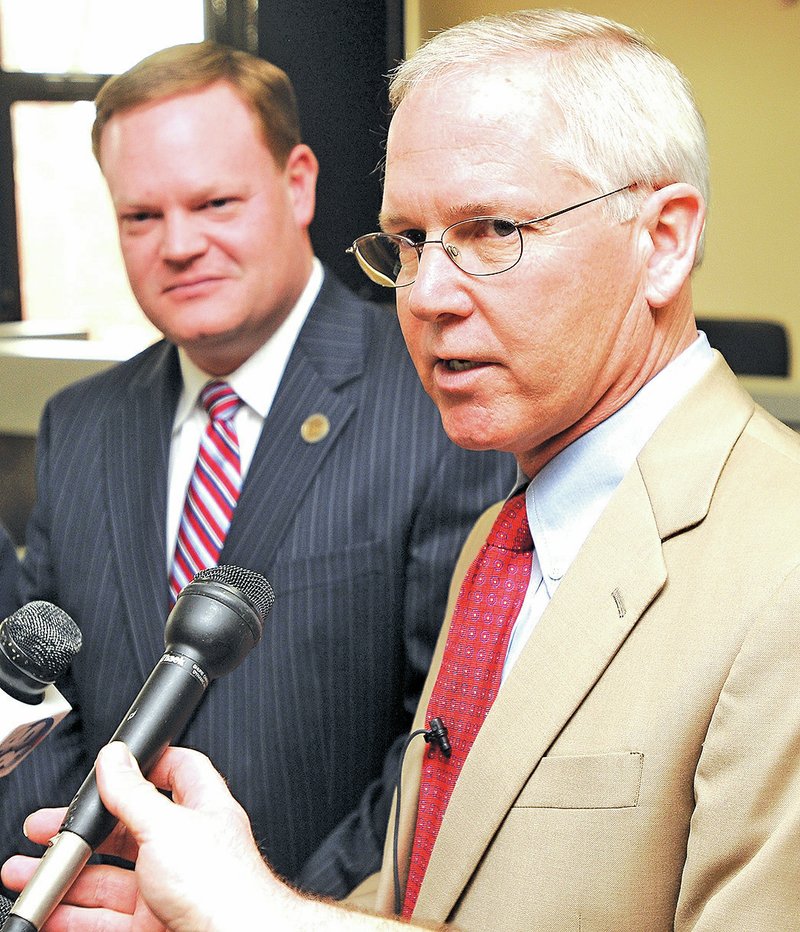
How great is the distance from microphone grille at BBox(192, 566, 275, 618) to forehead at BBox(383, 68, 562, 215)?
0.38 m

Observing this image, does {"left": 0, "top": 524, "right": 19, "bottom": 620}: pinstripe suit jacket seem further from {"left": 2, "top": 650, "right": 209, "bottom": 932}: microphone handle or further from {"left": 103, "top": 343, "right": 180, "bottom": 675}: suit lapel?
{"left": 2, "top": 650, "right": 209, "bottom": 932}: microphone handle

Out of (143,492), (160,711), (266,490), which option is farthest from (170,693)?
(143,492)

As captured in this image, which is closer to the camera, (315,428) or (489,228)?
(489,228)

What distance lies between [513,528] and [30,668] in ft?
1.63

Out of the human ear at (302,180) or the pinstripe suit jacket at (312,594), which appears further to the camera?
the human ear at (302,180)

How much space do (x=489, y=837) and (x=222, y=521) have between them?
76cm

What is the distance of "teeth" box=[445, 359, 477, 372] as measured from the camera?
3.51 feet

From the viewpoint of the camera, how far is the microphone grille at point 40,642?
3.07ft

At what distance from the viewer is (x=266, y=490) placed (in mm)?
1577

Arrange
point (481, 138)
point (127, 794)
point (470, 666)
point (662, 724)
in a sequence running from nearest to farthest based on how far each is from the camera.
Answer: point (127, 794) → point (662, 724) → point (481, 138) → point (470, 666)

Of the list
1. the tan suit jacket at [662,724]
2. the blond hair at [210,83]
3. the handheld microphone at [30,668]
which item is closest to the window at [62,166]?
the blond hair at [210,83]

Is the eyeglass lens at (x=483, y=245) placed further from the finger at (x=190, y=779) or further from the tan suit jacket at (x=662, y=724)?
the finger at (x=190, y=779)

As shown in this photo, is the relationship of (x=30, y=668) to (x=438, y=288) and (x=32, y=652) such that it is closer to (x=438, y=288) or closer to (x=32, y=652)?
(x=32, y=652)

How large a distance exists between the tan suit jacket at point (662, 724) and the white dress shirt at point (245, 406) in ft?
2.49
